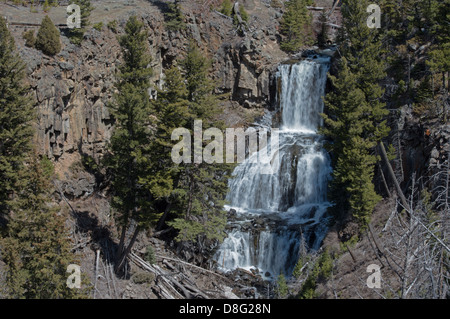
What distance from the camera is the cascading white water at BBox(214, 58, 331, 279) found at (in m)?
29.6

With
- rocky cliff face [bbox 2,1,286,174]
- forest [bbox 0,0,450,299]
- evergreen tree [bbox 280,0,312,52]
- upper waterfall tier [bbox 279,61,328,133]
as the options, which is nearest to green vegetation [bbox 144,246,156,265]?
forest [bbox 0,0,450,299]

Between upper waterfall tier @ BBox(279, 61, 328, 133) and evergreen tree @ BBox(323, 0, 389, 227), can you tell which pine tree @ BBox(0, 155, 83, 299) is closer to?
evergreen tree @ BBox(323, 0, 389, 227)

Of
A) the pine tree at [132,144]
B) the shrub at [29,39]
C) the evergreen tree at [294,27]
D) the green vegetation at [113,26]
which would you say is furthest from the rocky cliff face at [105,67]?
the pine tree at [132,144]

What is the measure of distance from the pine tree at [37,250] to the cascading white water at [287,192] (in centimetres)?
1405

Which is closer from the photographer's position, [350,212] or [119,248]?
[119,248]

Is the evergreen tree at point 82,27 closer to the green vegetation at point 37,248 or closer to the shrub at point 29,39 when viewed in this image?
the shrub at point 29,39

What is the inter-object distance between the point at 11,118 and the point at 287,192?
21843 mm

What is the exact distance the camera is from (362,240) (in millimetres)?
26734

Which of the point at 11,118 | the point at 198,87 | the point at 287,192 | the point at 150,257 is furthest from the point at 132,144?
the point at 287,192

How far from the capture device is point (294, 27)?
49.8m

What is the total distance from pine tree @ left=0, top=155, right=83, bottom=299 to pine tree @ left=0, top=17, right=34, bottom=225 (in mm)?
4872
